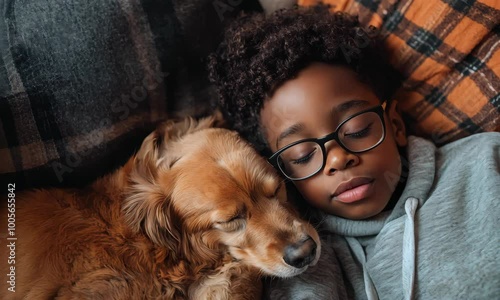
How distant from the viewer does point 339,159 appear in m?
1.34

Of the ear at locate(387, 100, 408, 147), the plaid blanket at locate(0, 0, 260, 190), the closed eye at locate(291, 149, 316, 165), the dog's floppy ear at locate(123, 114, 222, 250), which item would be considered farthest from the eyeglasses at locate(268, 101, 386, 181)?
the plaid blanket at locate(0, 0, 260, 190)

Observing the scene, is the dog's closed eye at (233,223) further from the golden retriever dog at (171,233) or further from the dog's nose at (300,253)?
the dog's nose at (300,253)

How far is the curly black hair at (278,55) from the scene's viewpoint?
1435mm

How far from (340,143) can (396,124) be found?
292mm

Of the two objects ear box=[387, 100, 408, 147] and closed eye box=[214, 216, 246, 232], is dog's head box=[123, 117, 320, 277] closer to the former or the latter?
closed eye box=[214, 216, 246, 232]

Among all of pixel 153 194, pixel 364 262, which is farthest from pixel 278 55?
pixel 364 262

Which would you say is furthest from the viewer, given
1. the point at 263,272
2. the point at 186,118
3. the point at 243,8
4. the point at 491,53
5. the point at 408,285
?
the point at 243,8

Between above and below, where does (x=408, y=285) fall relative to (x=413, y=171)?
below

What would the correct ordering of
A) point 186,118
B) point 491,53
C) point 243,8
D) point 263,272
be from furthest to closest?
point 243,8 < point 186,118 < point 491,53 < point 263,272

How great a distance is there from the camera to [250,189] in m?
1.32

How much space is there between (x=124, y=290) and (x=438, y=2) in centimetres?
126

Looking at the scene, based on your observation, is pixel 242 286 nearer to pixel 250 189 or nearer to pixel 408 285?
pixel 250 189

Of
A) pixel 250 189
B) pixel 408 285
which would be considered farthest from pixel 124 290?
pixel 408 285

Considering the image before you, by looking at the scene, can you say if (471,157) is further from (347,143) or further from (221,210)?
(221,210)
